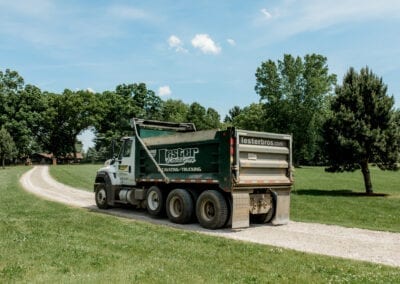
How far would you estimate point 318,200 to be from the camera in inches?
872

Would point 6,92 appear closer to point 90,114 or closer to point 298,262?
point 90,114

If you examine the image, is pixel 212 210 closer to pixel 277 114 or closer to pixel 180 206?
pixel 180 206

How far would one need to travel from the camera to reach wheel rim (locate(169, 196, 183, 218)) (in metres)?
14.2

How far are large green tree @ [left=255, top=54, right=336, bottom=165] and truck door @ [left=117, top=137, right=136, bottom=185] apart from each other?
50.2 m

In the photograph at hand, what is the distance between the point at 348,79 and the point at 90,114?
6687 cm

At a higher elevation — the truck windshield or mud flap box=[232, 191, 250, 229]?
the truck windshield

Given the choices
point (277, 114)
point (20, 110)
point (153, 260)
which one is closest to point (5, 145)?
point (20, 110)

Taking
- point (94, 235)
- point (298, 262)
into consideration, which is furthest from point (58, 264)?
point (298, 262)

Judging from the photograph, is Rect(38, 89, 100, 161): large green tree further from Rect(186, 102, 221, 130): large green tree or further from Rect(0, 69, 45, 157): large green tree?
Rect(186, 102, 221, 130): large green tree

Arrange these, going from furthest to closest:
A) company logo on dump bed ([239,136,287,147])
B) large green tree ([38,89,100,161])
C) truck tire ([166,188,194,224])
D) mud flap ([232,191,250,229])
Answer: large green tree ([38,89,100,161]) → truck tire ([166,188,194,224]) → company logo on dump bed ([239,136,287,147]) → mud flap ([232,191,250,229])

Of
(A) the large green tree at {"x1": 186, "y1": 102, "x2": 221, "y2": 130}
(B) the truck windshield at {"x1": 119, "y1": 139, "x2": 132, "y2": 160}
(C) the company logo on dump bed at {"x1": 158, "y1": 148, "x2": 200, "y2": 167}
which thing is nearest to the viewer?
(C) the company logo on dump bed at {"x1": 158, "y1": 148, "x2": 200, "y2": 167}

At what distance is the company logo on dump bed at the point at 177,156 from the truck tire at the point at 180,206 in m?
0.93

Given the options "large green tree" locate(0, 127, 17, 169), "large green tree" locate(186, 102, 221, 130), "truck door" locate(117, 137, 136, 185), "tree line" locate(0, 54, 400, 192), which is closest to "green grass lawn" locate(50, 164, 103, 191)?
"tree line" locate(0, 54, 400, 192)

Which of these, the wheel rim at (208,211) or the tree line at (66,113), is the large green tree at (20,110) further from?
the wheel rim at (208,211)
